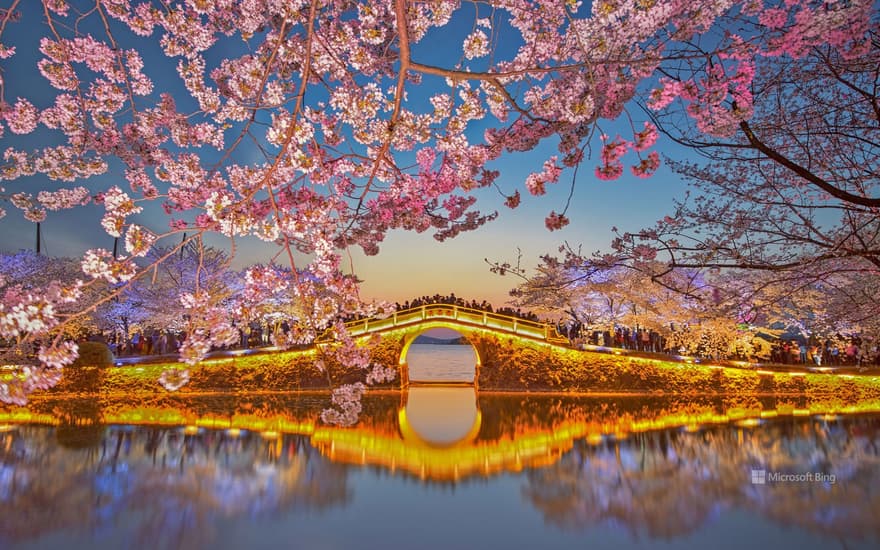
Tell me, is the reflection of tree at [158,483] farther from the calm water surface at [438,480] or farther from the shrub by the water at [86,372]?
the shrub by the water at [86,372]

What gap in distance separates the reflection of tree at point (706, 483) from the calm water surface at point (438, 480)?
0.13ft

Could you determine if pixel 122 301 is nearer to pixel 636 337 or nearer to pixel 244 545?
pixel 244 545

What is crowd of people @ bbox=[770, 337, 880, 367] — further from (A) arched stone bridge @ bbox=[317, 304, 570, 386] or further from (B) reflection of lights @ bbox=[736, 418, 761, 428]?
(A) arched stone bridge @ bbox=[317, 304, 570, 386]

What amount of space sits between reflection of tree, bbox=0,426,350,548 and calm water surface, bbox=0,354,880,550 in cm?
4

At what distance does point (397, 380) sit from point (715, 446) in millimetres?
12635

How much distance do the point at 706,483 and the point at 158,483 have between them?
9.71 meters

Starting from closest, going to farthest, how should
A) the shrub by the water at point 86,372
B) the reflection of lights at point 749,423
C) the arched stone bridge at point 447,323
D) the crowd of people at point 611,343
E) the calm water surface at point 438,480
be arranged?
the calm water surface at point 438,480
the reflection of lights at point 749,423
the shrub by the water at point 86,372
the arched stone bridge at point 447,323
the crowd of people at point 611,343

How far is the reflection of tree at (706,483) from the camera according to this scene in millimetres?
6711

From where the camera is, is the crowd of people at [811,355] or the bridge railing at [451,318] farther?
the crowd of people at [811,355]

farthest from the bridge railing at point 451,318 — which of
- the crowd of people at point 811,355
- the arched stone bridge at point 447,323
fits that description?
the crowd of people at point 811,355

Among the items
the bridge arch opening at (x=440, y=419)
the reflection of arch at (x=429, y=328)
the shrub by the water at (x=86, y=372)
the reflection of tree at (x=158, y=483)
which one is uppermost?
the reflection of arch at (x=429, y=328)

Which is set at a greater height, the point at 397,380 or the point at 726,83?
the point at 726,83

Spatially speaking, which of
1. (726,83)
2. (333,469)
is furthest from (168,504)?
(726,83)

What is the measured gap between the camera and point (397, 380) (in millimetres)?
19969
